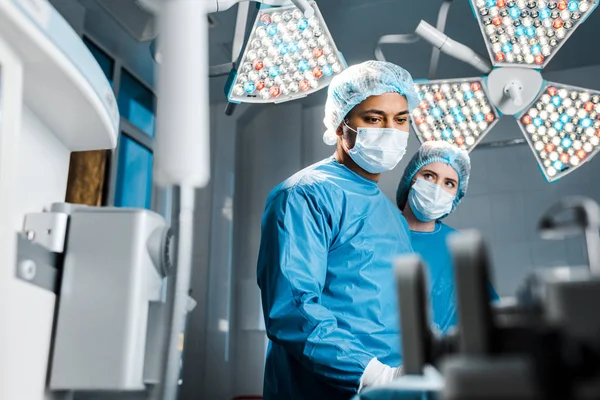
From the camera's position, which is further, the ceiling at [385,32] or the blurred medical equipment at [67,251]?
the ceiling at [385,32]

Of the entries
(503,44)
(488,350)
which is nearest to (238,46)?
(503,44)

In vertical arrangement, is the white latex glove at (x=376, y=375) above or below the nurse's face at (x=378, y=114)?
below

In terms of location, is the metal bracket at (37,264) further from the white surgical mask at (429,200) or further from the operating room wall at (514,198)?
the operating room wall at (514,198)

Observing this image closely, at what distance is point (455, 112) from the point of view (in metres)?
2.75

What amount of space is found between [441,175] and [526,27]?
0.70 m

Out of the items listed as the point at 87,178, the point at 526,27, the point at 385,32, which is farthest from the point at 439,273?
the point at 87,178

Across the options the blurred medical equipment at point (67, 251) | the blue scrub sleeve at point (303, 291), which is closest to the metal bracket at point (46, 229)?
the blurred medical equipment at point (67, 251)

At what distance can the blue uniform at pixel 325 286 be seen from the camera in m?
1.50

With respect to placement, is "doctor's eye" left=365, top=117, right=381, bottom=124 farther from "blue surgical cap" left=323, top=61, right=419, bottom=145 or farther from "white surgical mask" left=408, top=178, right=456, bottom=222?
"white surgical mask" left=408, top=178, right=456, bottom=222

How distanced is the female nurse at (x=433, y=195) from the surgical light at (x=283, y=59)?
634 mm

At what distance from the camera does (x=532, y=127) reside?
2707 millimetres

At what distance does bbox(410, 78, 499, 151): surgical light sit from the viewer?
8.86 feet

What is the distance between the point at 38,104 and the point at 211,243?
3.77 m

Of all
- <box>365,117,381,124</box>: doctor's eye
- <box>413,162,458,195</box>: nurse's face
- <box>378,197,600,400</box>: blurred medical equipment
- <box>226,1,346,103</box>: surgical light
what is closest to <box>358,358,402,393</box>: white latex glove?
<box>365,117,381,124</box>: doctor's eye
